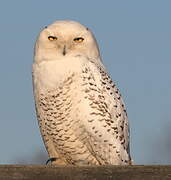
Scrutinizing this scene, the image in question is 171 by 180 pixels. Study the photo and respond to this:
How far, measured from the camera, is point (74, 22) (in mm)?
4715

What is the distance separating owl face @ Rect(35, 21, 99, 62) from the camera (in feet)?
15.5

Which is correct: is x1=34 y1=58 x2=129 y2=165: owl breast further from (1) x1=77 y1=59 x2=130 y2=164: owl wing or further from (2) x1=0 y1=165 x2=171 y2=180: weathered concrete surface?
(2) x1=0 y1=165 x2=171 y2=180: weathered concrete surface

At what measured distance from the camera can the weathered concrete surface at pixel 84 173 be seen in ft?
5.74

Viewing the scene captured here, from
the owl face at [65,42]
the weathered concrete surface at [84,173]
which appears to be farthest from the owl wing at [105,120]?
the weathered concrete surface at [84,173]

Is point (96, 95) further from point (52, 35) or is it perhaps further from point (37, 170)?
point (37, 170)

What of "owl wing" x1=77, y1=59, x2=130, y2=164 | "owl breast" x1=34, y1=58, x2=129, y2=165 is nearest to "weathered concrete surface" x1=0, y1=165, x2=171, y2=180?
"owl breast" x1=34, y1=58, x2=129, y2=165

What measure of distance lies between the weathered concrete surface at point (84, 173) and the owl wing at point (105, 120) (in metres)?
2.90

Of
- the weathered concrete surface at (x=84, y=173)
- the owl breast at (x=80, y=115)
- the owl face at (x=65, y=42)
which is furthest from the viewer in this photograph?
the owl face at (x=65, y=42)

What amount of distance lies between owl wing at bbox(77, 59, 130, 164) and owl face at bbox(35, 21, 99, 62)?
168 mm

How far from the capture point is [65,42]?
15.7 ft

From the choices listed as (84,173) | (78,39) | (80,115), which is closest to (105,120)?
(80,115)

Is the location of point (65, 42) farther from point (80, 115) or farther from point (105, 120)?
point (105, 120)

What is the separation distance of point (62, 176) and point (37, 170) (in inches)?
3.7

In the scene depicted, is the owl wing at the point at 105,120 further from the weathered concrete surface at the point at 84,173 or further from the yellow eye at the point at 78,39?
the weathered concrete surface at the point at 84,173
